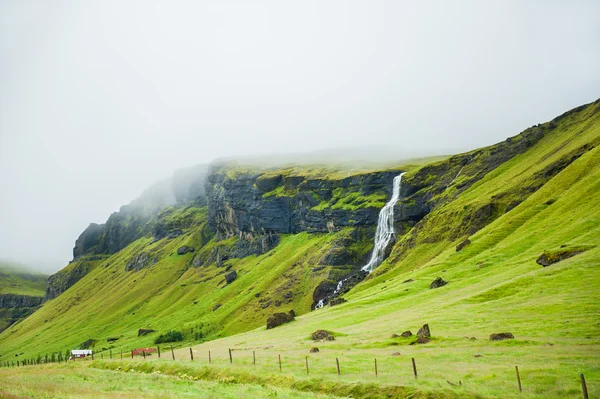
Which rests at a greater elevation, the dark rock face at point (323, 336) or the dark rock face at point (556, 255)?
the dark rock face at point (556, 255)

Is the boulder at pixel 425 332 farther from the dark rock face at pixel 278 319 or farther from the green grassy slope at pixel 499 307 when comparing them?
the dark rock face at pixel 278 319

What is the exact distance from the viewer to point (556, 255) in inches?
3029

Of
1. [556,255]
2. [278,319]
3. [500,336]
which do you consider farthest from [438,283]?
[278,319]

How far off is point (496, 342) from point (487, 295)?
27038 millimetres

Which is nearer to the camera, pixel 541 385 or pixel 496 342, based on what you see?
pixel 541 385

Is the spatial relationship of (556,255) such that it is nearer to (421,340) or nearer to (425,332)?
(425,332)

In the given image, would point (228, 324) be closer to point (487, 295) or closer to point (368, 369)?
point (487, 295)

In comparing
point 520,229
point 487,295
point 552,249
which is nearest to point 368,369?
point 487,295

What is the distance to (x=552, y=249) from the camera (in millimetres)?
80562

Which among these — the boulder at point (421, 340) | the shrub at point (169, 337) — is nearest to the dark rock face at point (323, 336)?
the boulder at point (421, 340)

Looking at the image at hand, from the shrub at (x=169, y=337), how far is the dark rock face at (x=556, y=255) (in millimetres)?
150115

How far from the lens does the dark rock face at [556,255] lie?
75688 mm

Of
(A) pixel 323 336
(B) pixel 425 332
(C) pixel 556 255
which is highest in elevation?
(C) pixel 556 255

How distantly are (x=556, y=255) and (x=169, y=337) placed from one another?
157082 mm
